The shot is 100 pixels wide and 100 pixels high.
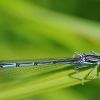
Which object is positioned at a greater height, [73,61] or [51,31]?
[51,31]

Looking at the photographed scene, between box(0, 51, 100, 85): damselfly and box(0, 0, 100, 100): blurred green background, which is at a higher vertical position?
box(0, 0, 100, 100): blurred green background

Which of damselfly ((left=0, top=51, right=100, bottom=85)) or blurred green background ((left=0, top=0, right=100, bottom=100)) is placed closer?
blurred green background ((left=0, top=0, right=100, bottom=100))

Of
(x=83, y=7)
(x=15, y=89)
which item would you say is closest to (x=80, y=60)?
(x=83, y=7)

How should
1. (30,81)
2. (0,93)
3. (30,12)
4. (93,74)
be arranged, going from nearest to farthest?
(0,93) → (30,81) → (93,74) → (30,12)

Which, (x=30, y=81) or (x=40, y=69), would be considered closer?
(x=30, y=81)

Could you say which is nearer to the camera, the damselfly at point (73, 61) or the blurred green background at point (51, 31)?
the blurred green background at point (51, 31)

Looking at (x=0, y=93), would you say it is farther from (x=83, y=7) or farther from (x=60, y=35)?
Answer: (x=83, y=7)

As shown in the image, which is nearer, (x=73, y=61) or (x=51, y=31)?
(x=51, y=31)

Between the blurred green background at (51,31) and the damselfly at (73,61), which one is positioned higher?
the blurred green background at (51,31)
